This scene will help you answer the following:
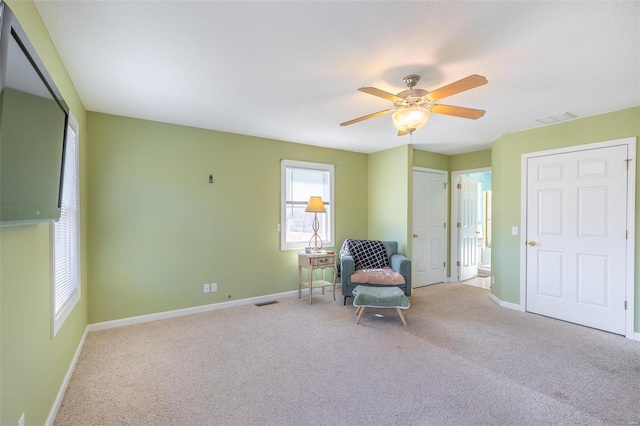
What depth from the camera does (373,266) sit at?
14.9ft

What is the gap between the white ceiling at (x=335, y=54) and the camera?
1.67m

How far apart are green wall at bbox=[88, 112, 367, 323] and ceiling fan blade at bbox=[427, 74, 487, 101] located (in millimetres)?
2837

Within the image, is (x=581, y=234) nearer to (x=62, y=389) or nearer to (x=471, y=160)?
(x=471, y=160)

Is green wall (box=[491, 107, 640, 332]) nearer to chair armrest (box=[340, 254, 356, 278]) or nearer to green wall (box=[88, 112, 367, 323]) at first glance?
chair armrest (box=[340, 254, 356, 278])

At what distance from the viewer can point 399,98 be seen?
2.41 m

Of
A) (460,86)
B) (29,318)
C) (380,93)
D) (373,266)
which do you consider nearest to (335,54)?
(380,93)

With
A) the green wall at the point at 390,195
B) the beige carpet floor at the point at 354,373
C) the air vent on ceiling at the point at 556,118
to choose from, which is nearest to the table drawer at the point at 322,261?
the beige carpet floor at the point at 354,373

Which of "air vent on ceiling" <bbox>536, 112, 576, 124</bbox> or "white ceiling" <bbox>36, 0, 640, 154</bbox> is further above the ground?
"white ceiling" <bbox>36, 0, 640, 154</bbox>

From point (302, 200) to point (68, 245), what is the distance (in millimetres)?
2998

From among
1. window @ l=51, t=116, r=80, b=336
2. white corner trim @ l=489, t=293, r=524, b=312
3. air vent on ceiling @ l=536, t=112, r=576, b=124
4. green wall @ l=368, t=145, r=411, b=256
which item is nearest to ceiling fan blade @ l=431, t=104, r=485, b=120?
air vent on ceiling @ l=536, t=112, r=576, b=124

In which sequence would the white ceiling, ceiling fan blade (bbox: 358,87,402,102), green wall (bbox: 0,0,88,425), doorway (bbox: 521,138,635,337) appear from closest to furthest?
green wall (bbox: 0,0,88,425) → the white ceiling → ceiling fan blade (bbox: 358,87,402,102) → doorway (bbox: 521,138,635,337)

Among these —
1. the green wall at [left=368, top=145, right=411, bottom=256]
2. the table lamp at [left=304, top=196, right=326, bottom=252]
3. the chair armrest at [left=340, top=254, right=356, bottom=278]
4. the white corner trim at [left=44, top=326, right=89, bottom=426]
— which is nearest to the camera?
the white corner trim at [left=44, top=326, right=89, bottom=426]

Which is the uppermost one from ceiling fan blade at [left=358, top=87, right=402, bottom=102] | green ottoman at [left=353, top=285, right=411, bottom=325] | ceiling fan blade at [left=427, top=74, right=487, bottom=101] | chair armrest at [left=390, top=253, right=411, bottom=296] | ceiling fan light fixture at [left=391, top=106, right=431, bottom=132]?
ceiling fan blade at [left=358, top=87, right=402, bottom=102]

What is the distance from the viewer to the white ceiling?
167cm
